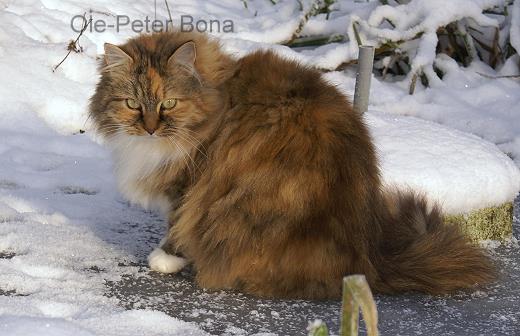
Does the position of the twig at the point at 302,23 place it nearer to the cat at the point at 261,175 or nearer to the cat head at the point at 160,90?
the cat at the point at 261,175

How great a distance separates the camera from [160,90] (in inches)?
127

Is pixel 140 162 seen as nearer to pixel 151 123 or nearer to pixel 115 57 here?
pixel 151 123

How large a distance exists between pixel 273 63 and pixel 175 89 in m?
0.42

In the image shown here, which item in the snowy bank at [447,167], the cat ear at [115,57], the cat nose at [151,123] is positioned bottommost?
the snowy bank at [447,167]

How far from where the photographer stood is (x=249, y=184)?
3154mm

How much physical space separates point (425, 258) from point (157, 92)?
48.5 inches

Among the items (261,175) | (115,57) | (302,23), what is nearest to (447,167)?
(261,175)

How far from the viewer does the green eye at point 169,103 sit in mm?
3234

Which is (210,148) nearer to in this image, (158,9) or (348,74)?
(348,74)

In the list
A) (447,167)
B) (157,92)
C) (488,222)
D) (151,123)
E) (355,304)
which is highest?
(157,92)

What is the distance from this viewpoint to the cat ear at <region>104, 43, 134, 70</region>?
3.24 m

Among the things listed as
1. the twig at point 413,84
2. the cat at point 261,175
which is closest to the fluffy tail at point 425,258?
the cat at point 261,175

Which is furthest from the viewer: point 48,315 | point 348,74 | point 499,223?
point 348,74

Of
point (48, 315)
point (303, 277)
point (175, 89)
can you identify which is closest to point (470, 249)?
point (303, 277)
